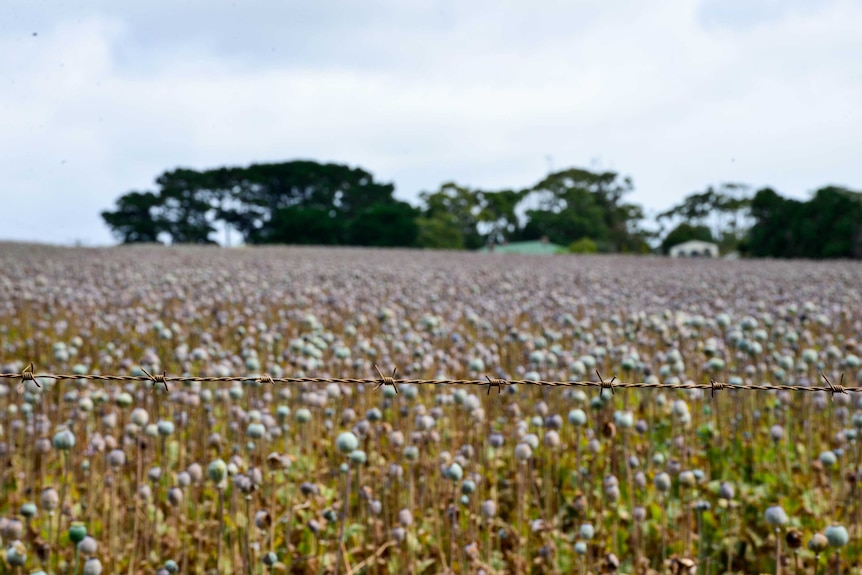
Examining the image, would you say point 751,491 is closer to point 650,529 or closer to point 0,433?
point 650,529

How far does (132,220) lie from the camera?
4609cm

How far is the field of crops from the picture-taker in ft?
9.43

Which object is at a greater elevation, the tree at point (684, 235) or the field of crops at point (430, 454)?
the tree at point (684, 235)

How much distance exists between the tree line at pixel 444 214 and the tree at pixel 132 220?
0.06 metres

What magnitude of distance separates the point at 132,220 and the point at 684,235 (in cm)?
3776

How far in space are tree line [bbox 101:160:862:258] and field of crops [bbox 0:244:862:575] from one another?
2617 centimetres

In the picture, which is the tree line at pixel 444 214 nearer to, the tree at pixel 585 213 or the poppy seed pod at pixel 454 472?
the tree at pixel 585 213

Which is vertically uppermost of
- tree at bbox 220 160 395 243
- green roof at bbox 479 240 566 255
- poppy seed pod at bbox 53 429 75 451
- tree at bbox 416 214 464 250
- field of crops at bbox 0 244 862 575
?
tree at bbox 220 160 395 243

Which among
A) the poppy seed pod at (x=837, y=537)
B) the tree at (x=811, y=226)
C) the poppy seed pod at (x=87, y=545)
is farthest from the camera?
the tree at (x=811, y=226)

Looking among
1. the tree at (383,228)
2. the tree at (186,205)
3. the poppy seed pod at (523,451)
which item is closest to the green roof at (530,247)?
the tree at (383,228)

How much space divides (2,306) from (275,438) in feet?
17.1

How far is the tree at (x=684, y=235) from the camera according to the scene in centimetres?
5534

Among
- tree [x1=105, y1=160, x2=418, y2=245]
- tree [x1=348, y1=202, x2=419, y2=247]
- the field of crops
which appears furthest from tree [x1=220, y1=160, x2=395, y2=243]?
the field of crops

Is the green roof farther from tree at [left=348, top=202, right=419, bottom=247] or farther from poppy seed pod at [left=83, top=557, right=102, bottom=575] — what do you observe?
poppy seed pod at [left=83, top=557, right=102, bottom=575]
